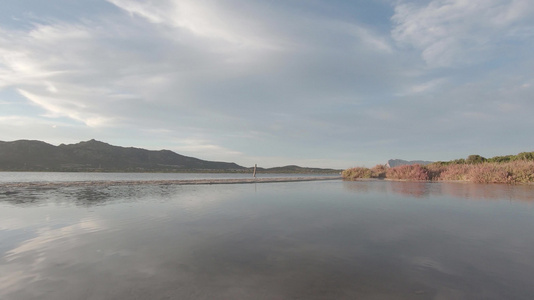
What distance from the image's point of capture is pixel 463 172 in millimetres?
25875

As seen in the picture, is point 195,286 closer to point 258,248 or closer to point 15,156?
point 258,248

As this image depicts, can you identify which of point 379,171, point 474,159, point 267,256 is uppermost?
point 474,159

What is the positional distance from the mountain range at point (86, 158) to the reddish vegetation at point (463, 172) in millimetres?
86072

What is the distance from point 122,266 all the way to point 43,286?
0.92 metres

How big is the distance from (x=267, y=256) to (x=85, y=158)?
14344cm

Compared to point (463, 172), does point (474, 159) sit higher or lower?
higher

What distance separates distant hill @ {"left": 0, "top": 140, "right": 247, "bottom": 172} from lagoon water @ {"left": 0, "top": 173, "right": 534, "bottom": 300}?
96.6 meters

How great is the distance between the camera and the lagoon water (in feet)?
10.4

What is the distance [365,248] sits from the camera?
191 inches

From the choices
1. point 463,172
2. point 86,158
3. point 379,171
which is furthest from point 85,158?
point 463,172

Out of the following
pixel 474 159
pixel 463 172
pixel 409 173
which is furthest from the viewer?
pixel 474 159

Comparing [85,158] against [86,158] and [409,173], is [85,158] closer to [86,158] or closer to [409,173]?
[86,158]

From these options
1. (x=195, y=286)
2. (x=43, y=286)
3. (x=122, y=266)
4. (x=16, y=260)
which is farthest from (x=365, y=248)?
(x=16, y=260)

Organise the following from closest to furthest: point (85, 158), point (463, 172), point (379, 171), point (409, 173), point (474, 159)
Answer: point (463, 172), point (409, 173), point (379, 171), point (474, 159), point (85, 158)
